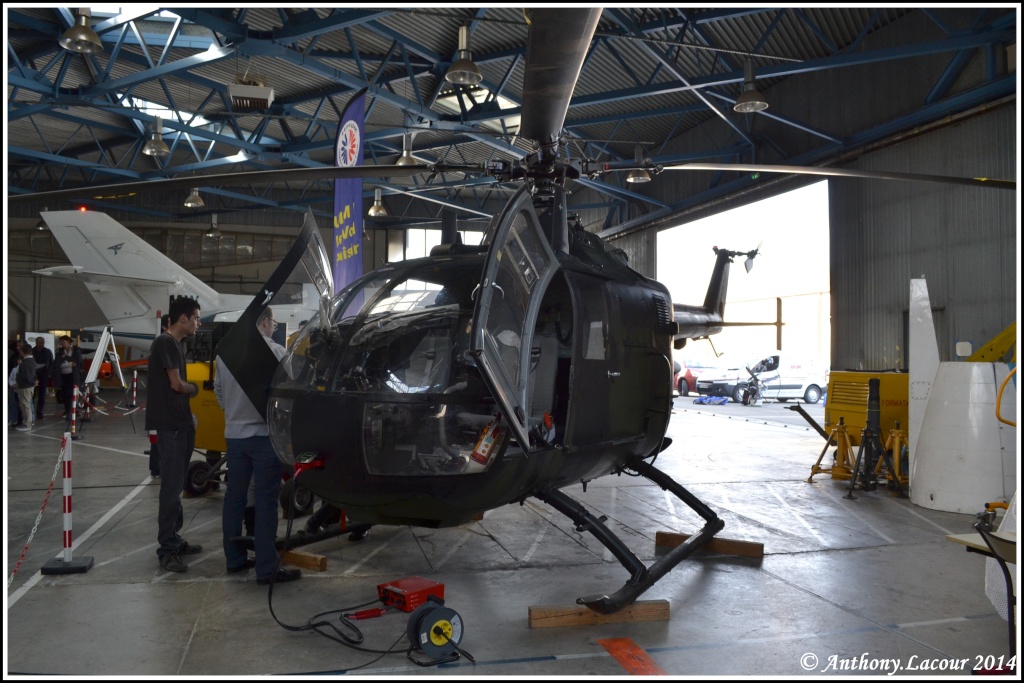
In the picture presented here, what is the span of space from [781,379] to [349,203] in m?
18.3

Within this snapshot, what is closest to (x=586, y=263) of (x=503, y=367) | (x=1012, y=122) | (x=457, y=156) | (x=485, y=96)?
(x=503, y=367)

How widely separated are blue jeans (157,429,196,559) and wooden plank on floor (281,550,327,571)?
790 mm

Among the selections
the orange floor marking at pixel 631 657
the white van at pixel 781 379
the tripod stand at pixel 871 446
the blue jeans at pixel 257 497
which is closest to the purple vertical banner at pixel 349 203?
the blue jeans at pixel 257 497

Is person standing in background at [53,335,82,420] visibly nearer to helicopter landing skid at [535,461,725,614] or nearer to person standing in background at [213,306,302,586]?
person standing in background at [213,306,302,586]

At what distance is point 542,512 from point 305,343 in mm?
3564

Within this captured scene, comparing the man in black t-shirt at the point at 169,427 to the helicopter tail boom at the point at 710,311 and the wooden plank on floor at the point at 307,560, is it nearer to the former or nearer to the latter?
the wooden plank on floor at the point at 307,560

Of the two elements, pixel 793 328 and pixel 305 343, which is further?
pixel 793 328

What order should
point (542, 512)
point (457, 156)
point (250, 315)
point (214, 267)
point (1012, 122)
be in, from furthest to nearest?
point (214, 267) < point (457, 156) < point (1012, 122) < point (542, 512) < point (250, 315)

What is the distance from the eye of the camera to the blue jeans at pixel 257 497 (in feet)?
15.9

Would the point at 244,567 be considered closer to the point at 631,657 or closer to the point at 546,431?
the point at 546,431

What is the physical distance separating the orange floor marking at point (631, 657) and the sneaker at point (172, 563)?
9.97 ft

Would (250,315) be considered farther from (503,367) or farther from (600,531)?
(600,531)

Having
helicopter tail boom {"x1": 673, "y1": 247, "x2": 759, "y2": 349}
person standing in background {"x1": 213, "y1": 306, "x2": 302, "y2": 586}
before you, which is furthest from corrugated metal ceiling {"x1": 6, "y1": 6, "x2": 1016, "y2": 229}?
person standing in background {"x1": 213, "y1": 306, "x2": 302, "y2": 586}

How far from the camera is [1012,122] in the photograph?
1102cm
